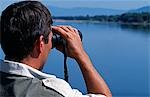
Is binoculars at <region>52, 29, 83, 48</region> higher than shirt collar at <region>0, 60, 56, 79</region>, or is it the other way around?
binoculars at <region>52, 29, 83, 48</region>

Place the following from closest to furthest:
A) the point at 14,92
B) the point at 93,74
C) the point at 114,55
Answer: the point at 14,92 → the point at 93,74 → the point at 114,55

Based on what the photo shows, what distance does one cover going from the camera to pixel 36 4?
1295mm

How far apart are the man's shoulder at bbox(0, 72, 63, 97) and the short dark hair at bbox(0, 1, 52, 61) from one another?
0.06 meters

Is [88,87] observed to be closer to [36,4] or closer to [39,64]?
[39,64]

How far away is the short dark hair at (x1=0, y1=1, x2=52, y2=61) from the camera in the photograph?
50.0 inches

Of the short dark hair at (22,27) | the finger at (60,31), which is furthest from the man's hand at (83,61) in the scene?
the short dark hair at (22,27)

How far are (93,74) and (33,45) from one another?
0.21 metres

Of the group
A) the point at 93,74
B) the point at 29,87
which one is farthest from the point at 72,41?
the point at 29,87

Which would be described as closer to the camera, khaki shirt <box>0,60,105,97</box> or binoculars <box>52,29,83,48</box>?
khaki shirt <box>0,60,105,97</box>

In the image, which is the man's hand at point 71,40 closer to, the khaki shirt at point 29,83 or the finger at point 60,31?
the finger at point 60,31

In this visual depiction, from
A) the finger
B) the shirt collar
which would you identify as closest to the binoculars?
the finger

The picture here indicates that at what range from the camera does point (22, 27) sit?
1.27 metres

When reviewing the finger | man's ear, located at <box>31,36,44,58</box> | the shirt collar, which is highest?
the finger

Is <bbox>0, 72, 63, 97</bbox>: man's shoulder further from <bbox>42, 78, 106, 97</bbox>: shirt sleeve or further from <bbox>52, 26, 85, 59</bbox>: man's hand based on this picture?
<bbox>52, 26, 85, 59</bbox>: man's hand
